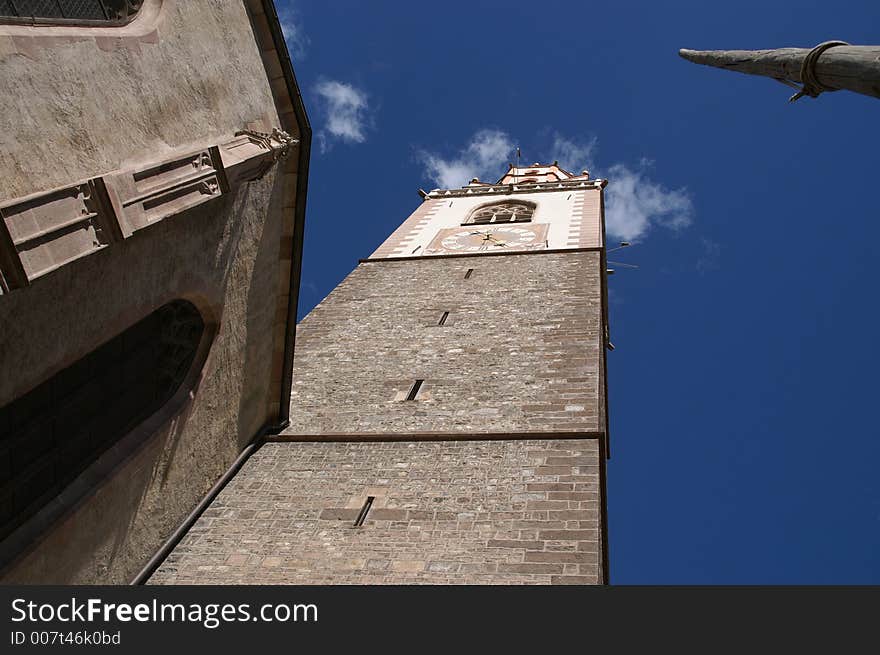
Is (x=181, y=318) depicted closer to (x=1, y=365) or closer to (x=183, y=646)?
(x=1, y=365)

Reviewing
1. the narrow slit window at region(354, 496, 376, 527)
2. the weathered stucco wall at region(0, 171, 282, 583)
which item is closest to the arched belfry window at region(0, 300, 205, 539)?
the weathered stucco wall at region(0, 171, 282, 583)

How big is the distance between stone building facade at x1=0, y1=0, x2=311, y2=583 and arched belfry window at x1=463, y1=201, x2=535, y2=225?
37.6 feet

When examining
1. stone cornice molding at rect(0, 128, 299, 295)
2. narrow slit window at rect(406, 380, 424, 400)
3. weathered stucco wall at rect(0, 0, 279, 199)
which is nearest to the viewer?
stone cornice molding at rect(0, 128, 299, 295)

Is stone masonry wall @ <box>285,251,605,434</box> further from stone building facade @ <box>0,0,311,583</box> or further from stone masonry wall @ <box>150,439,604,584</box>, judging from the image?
stone building facade @ <box>0,0,311,583</box>

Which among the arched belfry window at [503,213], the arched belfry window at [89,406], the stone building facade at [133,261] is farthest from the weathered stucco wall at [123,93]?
the arched belfry window at [503,213]

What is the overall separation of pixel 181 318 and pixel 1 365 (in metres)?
2.85

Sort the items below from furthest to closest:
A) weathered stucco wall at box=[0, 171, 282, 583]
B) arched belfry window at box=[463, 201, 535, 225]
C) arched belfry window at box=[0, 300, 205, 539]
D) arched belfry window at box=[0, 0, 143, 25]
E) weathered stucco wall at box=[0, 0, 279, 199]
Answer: arched belfry window at box=[463, 201, 535, 225]
arched belfry window at box=[0, 300, 205, 539]
weathered stucco wall at box=[0, 171, 282, 583]
arched belfry window at box=[0, 0, 143, 25]
weathered stucco wall at box=[0, 0, 279, 199]

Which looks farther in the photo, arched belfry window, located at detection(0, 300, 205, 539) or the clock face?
the clock face

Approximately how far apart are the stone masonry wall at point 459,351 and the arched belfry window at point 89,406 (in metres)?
2.29

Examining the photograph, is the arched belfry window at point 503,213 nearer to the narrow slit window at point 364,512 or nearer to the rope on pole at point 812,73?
the narrow slit window at point 364,512

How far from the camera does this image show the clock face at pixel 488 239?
17.5 metres

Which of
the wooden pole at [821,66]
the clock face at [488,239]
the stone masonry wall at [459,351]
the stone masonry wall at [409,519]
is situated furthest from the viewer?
the clock face at [488,239]

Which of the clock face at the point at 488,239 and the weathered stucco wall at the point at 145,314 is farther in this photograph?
the clock face at the point at 488,239

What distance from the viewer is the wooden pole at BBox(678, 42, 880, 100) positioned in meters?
4.38
